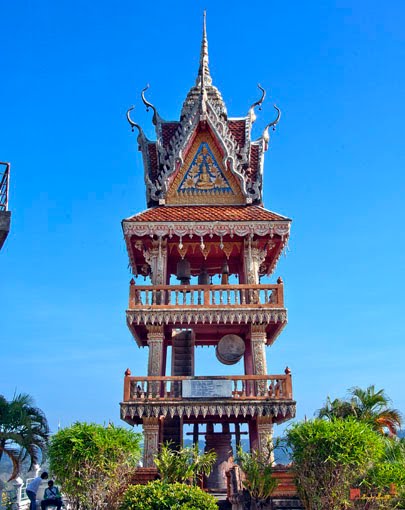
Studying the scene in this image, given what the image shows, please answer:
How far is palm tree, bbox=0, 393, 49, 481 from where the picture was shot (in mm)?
18562

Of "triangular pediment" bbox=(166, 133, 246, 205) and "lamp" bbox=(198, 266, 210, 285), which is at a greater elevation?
"triangular pediment" bbox=(166, 133, 246, 205)

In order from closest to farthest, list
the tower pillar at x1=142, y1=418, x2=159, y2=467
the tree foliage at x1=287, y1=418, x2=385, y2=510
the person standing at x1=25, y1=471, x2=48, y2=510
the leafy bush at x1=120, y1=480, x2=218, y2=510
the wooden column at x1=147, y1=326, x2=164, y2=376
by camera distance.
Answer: the leafy bush at x1=120, y1=480, x2=218, y2=510
the tree foliage at x1=287, y1=418, x2=385, y2=510
the person standing at x1=25, y1=471, x2=48, y2=510
the tower pillar at x1=142, y1=418, x2=159, y2=467
the wooden column at x1=147, y1=326, x2=164, y2=376

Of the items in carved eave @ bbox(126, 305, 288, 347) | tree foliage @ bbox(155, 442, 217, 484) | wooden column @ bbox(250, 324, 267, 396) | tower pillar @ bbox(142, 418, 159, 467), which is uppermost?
carved eave @ bbox(126, 305, 288, 347)

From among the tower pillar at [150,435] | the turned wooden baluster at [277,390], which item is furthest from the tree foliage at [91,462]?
the turned wooden baluster at [277,390]

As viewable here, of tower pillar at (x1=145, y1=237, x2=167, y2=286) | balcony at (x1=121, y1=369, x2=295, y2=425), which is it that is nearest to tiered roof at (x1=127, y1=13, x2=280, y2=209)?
tower pillar at (x1=145, y1=237, x2=167, y2=286)

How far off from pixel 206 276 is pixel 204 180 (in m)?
3.89

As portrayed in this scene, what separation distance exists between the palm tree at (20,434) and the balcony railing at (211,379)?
3.01m

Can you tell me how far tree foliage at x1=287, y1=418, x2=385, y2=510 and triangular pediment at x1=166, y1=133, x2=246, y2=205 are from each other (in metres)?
11.6

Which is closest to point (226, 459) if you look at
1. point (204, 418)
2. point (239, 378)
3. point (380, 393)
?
point (204, 418)

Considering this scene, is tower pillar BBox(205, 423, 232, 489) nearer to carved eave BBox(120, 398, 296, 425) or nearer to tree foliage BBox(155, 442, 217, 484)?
carved eave BBox(120, 398, 296, 425)

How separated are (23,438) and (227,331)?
7.99 metres

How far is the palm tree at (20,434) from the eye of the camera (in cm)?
1856

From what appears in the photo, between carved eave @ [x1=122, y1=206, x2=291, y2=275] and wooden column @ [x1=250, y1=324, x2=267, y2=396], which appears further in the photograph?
carved eave @ [x1=122, y1=206, x2=291, y2=275]

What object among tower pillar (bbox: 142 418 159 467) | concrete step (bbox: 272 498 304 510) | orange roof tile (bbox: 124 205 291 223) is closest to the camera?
concrete step (bbox: 272 498 304 510)
